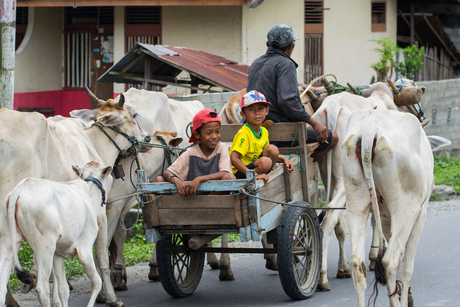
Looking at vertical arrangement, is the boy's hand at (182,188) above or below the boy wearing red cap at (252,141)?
below

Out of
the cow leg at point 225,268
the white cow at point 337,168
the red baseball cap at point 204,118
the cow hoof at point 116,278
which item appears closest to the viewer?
the red baseball cap at point 204,118

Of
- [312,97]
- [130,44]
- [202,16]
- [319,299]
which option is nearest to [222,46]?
[202,16]

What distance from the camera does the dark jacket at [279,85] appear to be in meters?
6.84

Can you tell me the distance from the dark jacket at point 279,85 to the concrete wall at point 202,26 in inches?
424

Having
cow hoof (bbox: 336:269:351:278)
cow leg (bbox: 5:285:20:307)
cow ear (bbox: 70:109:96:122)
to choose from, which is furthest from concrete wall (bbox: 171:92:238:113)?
cow leg (bbox: 5:285:20:307)

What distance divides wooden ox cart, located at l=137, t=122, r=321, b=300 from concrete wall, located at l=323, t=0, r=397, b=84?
12.0 metres

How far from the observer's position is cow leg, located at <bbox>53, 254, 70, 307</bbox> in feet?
17.9

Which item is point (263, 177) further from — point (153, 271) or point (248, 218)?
point (153, 271)

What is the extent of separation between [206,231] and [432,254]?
3.57 meters

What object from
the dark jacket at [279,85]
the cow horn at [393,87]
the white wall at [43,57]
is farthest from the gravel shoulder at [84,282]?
the white wall at [43,57]

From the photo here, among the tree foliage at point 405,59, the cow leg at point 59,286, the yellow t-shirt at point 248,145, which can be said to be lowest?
the cow leg at point 59,286

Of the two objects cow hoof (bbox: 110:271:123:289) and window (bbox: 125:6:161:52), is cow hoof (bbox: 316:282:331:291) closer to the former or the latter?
cow hoof (bbox: 110:271:123:289)

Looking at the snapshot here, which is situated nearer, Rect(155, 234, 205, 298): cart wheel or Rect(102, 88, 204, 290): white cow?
Rect(155, 234, 205, 298): cart wheel

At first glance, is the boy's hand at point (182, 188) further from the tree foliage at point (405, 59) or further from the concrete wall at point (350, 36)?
the concrete wall at point (350, 36)
